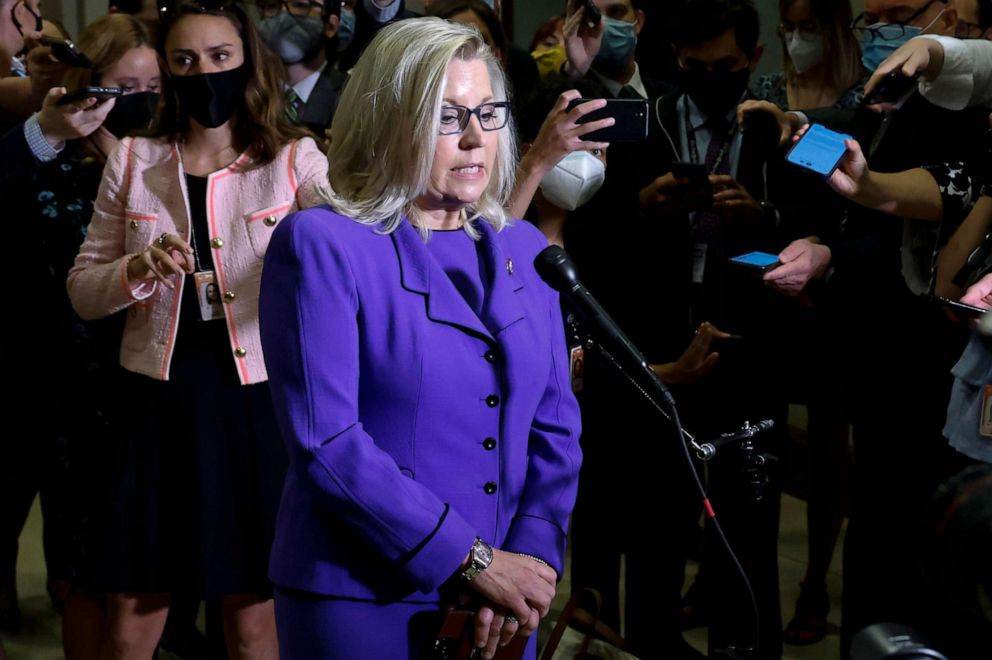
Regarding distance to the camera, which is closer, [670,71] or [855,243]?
[855,243]

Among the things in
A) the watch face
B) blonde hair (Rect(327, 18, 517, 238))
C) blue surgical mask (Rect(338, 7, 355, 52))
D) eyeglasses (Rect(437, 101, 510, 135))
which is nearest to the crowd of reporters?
blue surgical mask (Rect(338, 7, 355, 52))

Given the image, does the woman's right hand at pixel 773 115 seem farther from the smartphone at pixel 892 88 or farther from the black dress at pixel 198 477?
the black dress at pixel 198 477

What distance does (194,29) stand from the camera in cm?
292

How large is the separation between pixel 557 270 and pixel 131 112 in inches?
75.6

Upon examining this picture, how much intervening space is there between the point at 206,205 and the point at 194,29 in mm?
410

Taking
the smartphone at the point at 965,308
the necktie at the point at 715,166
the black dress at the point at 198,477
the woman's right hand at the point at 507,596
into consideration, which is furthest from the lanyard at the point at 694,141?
the woman's right hand at the point at 507,596

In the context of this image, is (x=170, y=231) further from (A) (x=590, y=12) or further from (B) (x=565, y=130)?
(A) (x=590, y=12)

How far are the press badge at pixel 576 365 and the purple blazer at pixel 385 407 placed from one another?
119 cm

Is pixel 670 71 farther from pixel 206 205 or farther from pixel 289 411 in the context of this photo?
pixel 289 411

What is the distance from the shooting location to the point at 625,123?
10.0 feet

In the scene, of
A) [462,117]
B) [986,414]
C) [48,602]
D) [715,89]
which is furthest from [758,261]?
[48,602]

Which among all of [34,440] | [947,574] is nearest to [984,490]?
[947,574]

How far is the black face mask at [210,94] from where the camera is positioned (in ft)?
9.44

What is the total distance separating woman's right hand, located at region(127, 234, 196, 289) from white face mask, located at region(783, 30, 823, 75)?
5.96 ft
